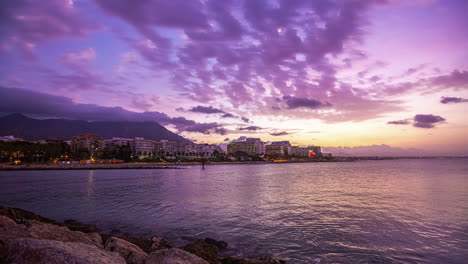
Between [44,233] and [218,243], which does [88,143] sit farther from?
[44,233]

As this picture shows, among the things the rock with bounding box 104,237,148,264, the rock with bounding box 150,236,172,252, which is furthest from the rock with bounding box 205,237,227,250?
the rock with bounding box 104,237,148,264

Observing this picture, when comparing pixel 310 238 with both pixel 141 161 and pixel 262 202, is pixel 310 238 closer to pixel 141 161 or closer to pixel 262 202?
pixel 262 202

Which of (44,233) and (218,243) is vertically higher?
(44,233)

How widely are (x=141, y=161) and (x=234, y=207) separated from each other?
12877cm

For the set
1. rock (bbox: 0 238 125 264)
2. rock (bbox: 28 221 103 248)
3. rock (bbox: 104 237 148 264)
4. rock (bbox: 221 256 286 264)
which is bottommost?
rock (bbox: 221 256 286 264)

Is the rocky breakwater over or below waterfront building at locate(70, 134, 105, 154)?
below

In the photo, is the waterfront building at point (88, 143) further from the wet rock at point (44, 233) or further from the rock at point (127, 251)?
the rock at point (127, 251)

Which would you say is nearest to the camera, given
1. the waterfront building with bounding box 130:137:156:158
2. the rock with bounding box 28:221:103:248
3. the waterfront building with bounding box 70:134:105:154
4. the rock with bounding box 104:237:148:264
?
the rock with bounding box 104:237:148:264

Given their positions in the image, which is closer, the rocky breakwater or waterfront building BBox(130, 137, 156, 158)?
the rocky breakwater

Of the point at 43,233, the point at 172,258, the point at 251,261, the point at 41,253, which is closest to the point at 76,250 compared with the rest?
the point at 41,253

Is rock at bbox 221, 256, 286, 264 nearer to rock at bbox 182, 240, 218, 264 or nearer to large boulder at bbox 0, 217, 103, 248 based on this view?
rock at bbox 182, 240, 218, 264

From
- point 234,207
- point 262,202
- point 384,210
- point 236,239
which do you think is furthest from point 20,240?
point 384,210

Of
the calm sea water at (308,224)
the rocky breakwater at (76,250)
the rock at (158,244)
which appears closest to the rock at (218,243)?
the calm sea water at (308,224)

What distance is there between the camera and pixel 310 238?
11250 millimetres
